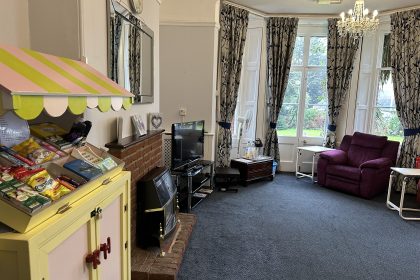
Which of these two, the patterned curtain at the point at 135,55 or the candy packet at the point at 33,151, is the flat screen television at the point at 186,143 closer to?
the patterned curtain at the point at 135,55

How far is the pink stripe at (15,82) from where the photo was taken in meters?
0.88

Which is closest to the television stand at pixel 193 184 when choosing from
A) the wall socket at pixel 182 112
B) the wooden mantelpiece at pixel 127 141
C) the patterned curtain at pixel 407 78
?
the wall socket at pixel 182 112

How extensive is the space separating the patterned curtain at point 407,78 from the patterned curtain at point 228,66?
2.49 meters

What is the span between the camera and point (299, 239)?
10.3ft

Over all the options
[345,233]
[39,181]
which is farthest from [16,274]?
[345,233]

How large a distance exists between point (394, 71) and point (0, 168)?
5.55 m

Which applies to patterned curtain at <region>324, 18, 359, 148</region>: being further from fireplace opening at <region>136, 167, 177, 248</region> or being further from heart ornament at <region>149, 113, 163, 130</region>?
fireplace opening at <region>136, 167, 177, 248</region>

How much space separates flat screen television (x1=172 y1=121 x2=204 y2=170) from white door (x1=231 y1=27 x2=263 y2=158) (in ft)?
4.78

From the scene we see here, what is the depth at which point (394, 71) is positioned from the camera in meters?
4.92

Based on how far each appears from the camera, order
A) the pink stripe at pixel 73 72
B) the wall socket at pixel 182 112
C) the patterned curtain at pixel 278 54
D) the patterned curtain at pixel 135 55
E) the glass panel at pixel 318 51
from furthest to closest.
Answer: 1. the glass panel at pixel 318 51
2. the patterned curtain at pixel 278 54
3. the wall socket at pixel 182 112
4. the patterned curtain at pixel 135 55
5. the pink stripe at pixel 73 72

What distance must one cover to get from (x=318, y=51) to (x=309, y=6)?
0.95 metres

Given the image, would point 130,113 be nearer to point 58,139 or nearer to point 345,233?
point 58,139

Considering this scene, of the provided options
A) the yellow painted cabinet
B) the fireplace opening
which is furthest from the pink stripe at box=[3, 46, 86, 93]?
the fireplace opening

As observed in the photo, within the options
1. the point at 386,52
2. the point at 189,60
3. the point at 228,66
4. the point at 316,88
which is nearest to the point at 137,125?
the point at 189,60
